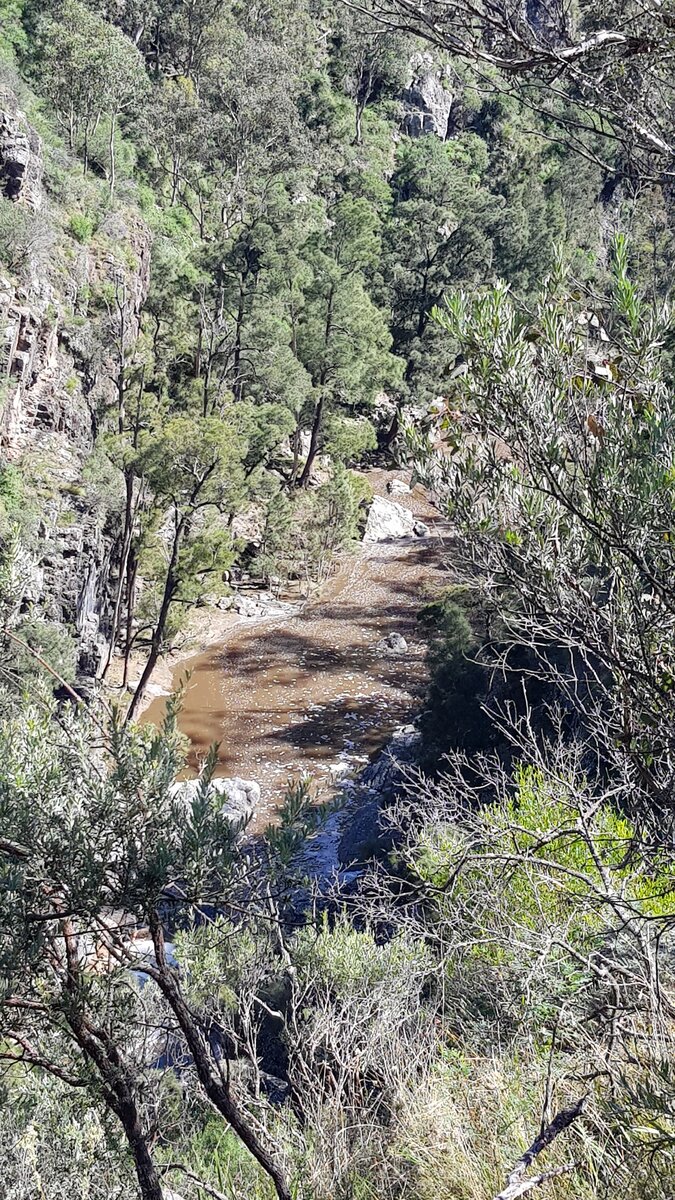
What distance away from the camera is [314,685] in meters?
17.9

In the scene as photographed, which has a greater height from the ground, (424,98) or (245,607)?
(424,98)

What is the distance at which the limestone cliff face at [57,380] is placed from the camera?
14.3 metres

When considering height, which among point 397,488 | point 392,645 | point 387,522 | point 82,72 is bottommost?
point 392,645

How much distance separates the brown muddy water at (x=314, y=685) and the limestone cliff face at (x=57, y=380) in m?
2.60

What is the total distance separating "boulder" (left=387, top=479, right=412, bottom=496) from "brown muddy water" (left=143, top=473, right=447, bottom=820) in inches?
209

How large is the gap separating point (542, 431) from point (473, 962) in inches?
206

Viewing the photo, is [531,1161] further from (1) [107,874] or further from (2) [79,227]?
(2) [79,227]

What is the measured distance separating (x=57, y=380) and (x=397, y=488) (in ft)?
44.6

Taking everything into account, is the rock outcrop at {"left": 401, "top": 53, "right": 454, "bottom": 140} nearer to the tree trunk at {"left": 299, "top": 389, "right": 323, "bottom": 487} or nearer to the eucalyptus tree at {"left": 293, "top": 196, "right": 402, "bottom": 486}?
the eucalyptus tree at {"left": 293, "top": 196, "right": 402, "bottom": 486}

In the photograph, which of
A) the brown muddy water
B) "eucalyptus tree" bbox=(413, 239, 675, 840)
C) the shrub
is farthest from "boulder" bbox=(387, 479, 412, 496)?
"eucalyptus tree" bbox=(413, 239, 675, 840)

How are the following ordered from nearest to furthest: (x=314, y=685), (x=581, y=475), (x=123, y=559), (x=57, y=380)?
1. (x=581, y=475)
2. (x=123, y=559)
3. (x=57, y=380)
4. (x=314, y=685)

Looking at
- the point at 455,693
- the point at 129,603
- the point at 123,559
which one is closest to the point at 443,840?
the point at 455,693

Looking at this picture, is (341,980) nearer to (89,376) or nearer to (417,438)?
(417,438)

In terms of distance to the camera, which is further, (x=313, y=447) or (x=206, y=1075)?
(x=313, y=447)
